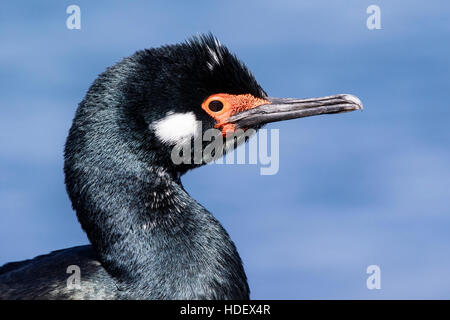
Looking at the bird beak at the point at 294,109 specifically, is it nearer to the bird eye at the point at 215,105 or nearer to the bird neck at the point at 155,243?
the bird eye at the point at 215,105

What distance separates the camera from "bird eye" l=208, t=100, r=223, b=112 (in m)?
7.64

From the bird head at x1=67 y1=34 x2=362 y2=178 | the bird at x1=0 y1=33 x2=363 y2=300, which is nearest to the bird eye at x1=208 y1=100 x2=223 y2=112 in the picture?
the bird head at x1=67 y1=34 x2=362 y2=178

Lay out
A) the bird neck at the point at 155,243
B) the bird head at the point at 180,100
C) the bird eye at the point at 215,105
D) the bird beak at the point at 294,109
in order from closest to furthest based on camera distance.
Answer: the bird neck at the point at 155,243, the bird head at the point at 180,100, the bird eye at the point at 215,105, the bird beak at the point at 294,109

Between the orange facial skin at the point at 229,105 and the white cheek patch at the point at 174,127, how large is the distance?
0.73 feet

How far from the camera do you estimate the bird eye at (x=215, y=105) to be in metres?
7.64

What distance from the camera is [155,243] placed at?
699 centimetres

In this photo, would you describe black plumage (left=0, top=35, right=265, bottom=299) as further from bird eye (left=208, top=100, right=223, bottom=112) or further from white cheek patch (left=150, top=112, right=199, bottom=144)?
bird eye (left=208, top=100, right=223, bottom=112)

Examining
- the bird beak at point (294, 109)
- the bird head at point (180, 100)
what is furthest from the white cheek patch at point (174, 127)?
the bird beak at point (294, 109)

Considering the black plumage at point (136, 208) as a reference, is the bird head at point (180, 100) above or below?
above

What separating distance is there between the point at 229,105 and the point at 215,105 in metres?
0.15
